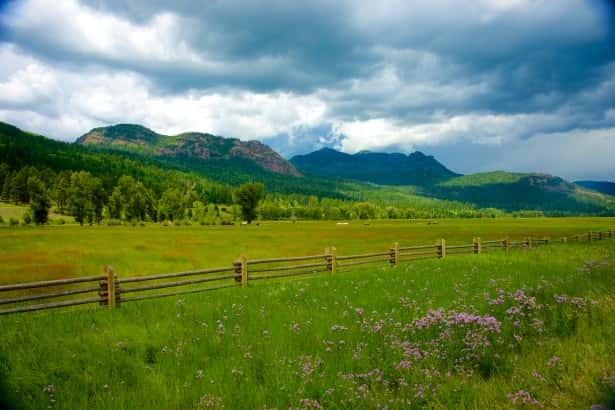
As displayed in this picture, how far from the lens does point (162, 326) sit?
9.10 m

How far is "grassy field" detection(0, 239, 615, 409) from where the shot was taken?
16.7 feet

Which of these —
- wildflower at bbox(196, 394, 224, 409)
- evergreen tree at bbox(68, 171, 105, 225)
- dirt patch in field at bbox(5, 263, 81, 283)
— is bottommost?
dirt patch in field at bbox(5, 263, 81, 283)

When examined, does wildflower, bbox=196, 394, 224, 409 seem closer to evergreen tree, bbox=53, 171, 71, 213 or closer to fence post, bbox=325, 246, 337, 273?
fence post, bbox=325, 246, 337, 273

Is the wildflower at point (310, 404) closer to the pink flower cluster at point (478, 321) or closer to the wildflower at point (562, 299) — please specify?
the pink flower cluster at point (478, 321)

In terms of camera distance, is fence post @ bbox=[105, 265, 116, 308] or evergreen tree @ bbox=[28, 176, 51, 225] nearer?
fence post @ bbox=[105, 265, 116, 308]

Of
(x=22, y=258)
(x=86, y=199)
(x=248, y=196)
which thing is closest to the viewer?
(x=22, y=258)

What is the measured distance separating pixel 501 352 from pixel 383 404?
8.98 feet

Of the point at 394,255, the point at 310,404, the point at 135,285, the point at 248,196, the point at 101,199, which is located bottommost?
the point at 135,285

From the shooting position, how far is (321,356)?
6727mm

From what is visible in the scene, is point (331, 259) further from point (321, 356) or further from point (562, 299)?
point (321, 356)

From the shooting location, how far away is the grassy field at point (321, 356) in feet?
16.7

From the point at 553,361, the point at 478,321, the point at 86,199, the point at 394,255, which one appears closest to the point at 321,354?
the point at 478,321

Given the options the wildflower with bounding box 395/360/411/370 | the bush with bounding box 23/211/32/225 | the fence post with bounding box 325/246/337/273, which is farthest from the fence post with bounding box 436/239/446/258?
the bush with bounding box 23/211/32/225

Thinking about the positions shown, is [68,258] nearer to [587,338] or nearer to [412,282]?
[412,282]
